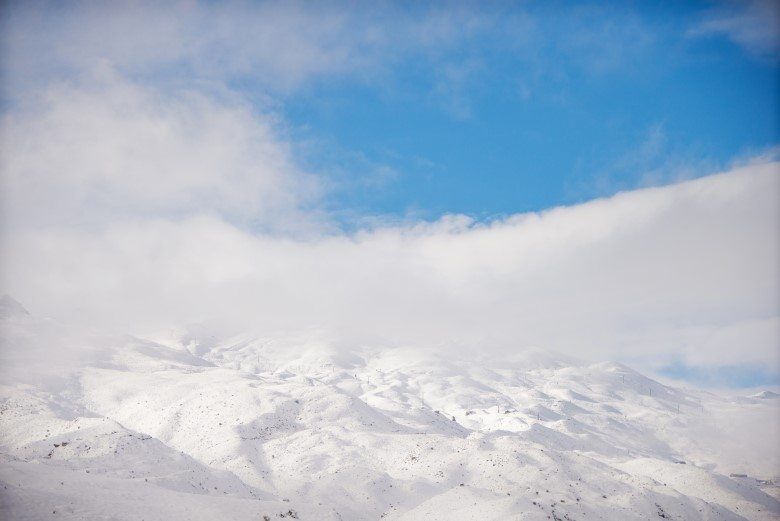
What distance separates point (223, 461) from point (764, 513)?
11095 cm

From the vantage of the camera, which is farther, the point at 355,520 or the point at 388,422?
the point at 388,422

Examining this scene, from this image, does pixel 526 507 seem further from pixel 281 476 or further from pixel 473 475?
pixel 281 476

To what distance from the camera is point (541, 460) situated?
80062 mm

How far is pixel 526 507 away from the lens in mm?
56656

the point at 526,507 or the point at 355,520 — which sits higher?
the point at 526,507

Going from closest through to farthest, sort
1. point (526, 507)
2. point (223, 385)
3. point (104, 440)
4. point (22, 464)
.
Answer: point (22, 464) < point (526, 507) < point (104, 440) < point (223, 385)

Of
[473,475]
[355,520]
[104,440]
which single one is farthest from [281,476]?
[473,475]

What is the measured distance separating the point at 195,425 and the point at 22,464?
55.1 m

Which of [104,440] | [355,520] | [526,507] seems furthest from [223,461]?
[526,507]

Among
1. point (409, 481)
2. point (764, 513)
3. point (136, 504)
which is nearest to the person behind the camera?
point (136, 504)

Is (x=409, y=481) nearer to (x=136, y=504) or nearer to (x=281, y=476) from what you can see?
(x=281, y=476)

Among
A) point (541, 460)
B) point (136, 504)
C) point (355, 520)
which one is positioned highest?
point (541, 460)

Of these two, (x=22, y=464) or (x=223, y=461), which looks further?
(x=223, y=461)

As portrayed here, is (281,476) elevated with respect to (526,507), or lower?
lower
